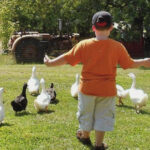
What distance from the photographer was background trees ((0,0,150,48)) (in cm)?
1969

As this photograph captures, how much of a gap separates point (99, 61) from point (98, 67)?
0.08 m

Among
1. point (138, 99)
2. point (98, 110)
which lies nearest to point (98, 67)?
point (98, 110)

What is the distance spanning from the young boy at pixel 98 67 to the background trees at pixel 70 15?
15262 millimetres

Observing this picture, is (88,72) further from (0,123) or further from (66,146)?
(0,123)

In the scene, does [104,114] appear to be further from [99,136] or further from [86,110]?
[99,136]

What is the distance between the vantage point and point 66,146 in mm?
5086

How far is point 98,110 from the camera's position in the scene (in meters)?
4.55

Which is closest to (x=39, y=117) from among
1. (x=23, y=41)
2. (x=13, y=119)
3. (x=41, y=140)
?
(x=13, y=119)

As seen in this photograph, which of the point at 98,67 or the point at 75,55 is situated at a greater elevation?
the point at 75,55

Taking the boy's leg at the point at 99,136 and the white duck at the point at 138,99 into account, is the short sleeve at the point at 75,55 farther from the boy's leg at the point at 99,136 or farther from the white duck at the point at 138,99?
the white duck at the point at 138,99

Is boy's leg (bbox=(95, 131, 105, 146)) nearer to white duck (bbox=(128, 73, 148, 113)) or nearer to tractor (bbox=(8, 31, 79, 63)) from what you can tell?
white duck (bbox=(128, 73, 148, 113))

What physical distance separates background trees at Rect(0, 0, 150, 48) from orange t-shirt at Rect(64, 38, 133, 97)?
1527 centimetres

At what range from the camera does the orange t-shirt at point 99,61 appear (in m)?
4.34

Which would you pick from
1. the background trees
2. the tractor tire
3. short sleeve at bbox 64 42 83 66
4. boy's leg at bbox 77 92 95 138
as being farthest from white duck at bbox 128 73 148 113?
the background trees
